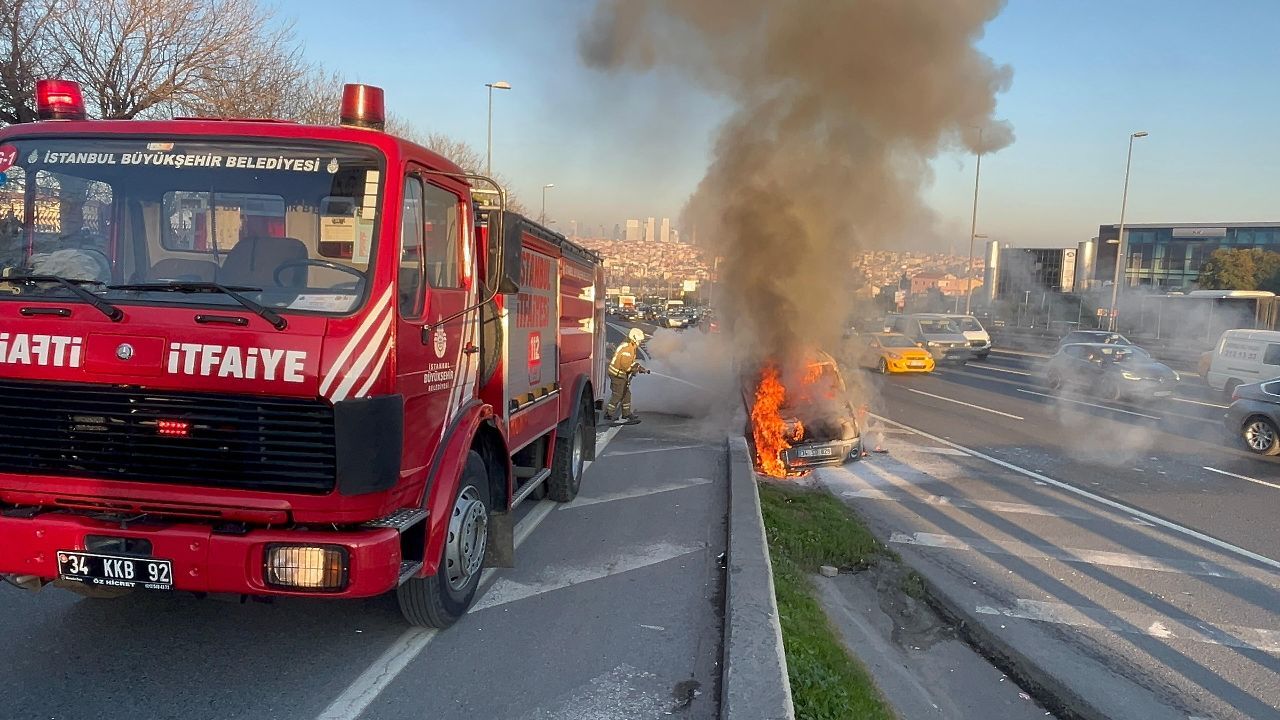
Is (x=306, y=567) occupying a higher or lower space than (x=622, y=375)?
higher

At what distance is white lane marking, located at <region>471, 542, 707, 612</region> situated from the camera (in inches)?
195

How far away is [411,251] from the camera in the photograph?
3.84 m

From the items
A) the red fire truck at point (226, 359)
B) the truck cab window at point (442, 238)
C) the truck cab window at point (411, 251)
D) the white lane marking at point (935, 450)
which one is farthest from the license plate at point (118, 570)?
the white lane marking at point (935, 450)

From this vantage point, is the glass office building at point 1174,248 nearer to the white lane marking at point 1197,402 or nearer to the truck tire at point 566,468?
the white lane marking at point 1197,402

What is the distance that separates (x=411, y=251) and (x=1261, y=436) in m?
12.7

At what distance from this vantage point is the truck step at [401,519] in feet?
11.6

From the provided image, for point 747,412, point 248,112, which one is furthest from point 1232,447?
point 248,112

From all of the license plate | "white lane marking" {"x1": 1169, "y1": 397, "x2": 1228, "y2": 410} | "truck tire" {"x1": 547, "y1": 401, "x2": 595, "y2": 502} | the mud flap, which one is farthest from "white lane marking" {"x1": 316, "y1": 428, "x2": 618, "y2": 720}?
"white lane marking" {"x1": 1169, "y1": 397, "x2": 1228, "y2": 410}

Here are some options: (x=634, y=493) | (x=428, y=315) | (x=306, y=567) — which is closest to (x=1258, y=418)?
(x=634, y=493)

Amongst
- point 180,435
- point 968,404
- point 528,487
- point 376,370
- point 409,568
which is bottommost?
point 968,404

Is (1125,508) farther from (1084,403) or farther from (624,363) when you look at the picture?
(1084,403)

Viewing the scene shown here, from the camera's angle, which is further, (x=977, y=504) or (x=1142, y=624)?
(x=977, y=504)

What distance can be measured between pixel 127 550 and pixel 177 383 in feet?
2.40

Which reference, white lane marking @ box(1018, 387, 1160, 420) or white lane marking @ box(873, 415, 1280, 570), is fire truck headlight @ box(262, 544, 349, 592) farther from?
white lane marking @ box(1018, 387, 1160, 420)
